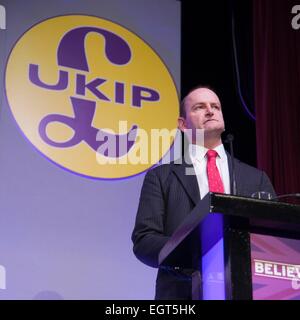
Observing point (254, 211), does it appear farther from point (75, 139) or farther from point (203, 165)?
point (75, 139)

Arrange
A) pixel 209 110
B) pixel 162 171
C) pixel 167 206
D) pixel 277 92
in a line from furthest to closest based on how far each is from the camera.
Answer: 1. pixel 277 92
2. pixel 209 110
3. pixel 162 171
4. pixel 167 206

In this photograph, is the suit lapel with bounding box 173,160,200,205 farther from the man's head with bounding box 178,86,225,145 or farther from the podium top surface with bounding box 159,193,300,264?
the podium top surface with bounding box 159,193,300,264

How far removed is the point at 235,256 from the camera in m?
1.19

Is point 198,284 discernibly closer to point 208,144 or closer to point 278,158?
point 208,144

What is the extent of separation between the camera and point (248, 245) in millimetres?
1208

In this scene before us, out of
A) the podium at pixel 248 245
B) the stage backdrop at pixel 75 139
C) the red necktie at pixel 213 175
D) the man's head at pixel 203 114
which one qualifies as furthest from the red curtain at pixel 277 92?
the podium at pixel 248 245

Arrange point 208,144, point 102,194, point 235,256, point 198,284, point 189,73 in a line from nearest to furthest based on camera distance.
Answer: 1. point 235,256
2. point 198,284
3. point 208,144
4. point 102,194
5. point 189,73

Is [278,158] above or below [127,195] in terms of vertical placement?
above

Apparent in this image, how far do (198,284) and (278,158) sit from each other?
6.48 ft

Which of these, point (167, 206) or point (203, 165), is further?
point (203, 165)

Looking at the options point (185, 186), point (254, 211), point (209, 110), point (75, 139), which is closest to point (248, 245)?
point (254, 211)

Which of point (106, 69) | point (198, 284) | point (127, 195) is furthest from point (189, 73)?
point (198, 284)

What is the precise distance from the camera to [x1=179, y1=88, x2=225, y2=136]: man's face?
226 centimetres

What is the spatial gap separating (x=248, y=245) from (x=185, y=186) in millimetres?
777
